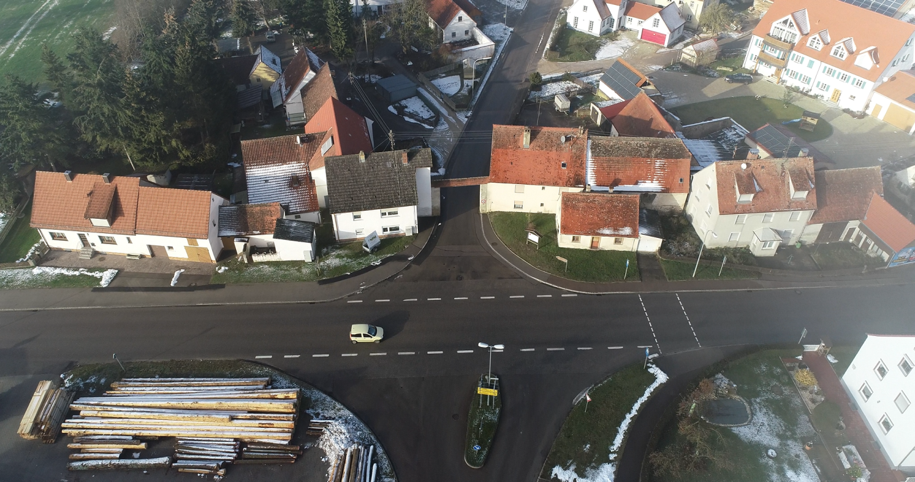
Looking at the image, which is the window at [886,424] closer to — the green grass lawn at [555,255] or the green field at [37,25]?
the green grass lawn at [555,255]

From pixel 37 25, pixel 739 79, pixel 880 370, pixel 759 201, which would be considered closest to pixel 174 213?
pixel 759 201

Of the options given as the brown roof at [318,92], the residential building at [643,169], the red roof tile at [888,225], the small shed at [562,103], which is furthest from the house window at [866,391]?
the brown roof at [318,92]

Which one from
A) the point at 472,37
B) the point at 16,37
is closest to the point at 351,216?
the point at 472,37

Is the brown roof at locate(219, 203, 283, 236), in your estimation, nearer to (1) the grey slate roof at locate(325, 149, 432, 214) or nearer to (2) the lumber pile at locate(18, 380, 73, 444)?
(1) the grey slate roof at locate(325, 149, 432, 214)

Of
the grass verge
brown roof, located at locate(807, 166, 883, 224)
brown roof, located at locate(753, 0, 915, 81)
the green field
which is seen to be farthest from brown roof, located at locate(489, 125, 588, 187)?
the green field

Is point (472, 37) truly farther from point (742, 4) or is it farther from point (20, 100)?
point (20, 100)

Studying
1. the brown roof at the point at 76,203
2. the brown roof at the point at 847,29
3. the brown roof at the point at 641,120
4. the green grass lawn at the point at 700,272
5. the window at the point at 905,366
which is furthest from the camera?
→ the brown roof at the point at 847,29

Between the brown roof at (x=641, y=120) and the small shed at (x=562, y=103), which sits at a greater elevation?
the brown roof at (x=641, y=120)
